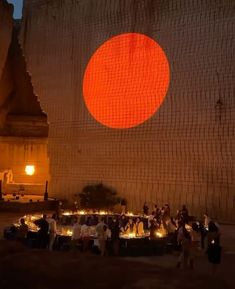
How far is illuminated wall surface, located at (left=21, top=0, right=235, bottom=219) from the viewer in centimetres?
1752

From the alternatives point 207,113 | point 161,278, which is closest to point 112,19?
point 207,113

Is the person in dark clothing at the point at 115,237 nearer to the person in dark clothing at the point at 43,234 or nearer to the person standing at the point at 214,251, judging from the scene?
the person in dark clothing at the point at 43,234

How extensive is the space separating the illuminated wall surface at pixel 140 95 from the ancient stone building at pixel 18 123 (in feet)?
7.39

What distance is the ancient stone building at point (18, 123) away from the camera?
82.9ft

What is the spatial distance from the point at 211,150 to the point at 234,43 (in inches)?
171

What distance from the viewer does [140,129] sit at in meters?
19.6

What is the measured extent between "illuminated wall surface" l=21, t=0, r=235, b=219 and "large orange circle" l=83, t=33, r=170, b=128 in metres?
0.05

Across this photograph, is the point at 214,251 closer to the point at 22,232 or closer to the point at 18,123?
the point at 22,232

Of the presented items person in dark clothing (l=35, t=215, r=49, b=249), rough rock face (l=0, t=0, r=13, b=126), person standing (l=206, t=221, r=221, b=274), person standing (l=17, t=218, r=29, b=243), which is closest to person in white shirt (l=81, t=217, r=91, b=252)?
person in dark clothing (l=35, t=215, r=49, b=249)

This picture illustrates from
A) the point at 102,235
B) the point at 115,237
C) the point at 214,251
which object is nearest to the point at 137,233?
the point at 115,237

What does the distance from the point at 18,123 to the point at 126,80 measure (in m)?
8.99

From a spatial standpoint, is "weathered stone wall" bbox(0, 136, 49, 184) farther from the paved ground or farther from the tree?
the paved ground

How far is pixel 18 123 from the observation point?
26312mm

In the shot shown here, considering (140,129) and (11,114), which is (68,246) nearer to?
(140,129)
